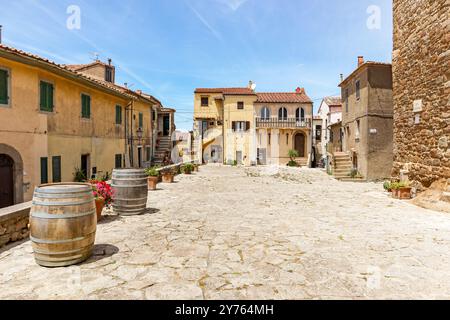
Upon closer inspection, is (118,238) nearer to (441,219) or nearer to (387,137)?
(441,219)

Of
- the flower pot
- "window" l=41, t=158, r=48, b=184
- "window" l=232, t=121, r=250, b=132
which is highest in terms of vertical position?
"window" l=232, t=121, r=250, b=132

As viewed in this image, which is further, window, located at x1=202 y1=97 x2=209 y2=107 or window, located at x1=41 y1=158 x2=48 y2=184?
window, located at x1=202 y1=97 x2=209 y2=107

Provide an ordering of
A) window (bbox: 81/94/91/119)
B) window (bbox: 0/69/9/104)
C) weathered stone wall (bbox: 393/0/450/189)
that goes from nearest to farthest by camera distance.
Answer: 1. weathered stone wall (bbox: 393/0/450/189)
2. window (bbox: 0/69/9/104)
3. window (bbox: 81/94/91/119)

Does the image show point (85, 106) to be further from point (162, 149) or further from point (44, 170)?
point (162, 149)

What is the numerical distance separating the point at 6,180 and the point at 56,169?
78.0 inches

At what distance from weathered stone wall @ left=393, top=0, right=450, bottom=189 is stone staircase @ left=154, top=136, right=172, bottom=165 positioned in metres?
20.4

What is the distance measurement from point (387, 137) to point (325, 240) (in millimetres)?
14463

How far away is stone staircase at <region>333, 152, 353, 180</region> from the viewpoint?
18.8 metres

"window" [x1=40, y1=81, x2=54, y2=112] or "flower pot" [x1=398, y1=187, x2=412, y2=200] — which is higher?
"window" [x1=40, y1=81, x2=54, y2=112]

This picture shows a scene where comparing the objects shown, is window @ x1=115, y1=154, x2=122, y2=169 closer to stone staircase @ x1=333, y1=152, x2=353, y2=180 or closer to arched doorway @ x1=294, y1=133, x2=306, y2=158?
stone staircase @ x1=333, y1=152, x2=353, y2=180

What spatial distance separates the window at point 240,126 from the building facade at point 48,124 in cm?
1942

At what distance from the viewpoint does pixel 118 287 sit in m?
3.43

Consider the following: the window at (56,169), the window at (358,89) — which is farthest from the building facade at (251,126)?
the window at (56,169)

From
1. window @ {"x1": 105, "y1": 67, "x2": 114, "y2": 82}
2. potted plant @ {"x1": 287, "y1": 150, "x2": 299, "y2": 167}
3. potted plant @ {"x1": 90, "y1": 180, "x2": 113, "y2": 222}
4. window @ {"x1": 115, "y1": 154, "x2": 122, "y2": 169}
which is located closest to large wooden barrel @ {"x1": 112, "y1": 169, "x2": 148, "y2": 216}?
potted plant @ {"x1": 90, "y1": 180, "x2": 113, "y2": 222}
